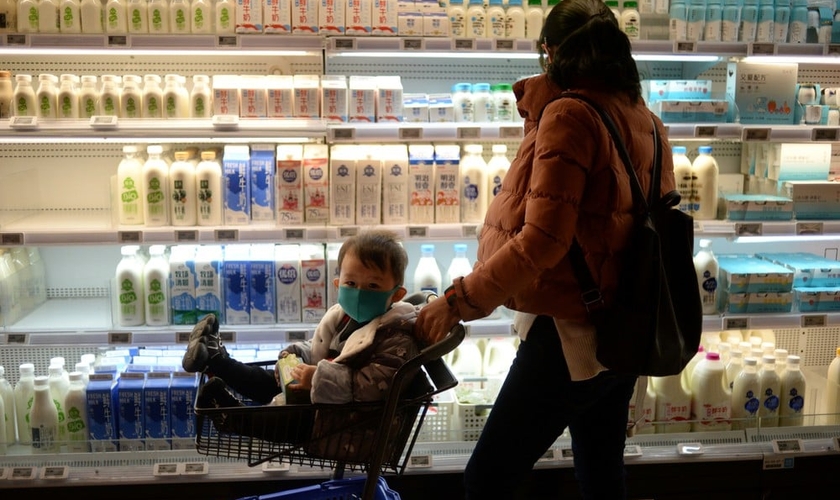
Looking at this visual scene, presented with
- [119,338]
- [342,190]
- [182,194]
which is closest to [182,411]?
[119,338]

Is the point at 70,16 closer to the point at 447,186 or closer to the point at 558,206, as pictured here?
the point at 447,186

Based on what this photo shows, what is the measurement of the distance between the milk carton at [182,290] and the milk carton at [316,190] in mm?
489

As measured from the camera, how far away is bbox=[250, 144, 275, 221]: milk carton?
3203mm

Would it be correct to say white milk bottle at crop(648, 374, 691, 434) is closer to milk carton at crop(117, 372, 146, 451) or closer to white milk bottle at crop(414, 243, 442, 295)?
white milk bottle at crop(414, 243, 442, 295)

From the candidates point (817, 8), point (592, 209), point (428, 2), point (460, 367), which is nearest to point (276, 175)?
point (428, 2)

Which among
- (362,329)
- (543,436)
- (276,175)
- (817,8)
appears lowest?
(543,436)

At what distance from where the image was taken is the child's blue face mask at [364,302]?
2012 millimetres

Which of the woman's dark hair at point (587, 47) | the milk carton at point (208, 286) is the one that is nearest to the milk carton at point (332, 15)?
the milk carton at point (208, 286)

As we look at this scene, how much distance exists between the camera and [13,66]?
11.6ft

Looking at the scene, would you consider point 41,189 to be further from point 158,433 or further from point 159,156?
point 158,433

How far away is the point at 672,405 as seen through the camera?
11.2 ft

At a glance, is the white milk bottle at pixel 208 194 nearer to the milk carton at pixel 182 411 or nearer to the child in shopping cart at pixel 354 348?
the milk carton at pixel 182 411

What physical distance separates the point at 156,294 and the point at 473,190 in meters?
1.29

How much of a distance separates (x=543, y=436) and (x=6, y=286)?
2.25 metres
